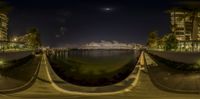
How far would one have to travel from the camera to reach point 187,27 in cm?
17288

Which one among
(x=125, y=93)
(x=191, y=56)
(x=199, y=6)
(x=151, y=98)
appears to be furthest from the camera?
(x=199, y=6)

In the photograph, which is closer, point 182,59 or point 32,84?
point 32,84

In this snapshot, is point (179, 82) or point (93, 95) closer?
point (93, 95)

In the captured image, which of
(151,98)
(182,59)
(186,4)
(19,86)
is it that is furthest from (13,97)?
(186,4)

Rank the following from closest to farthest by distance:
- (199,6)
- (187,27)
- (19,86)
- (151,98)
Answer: (151,98) < (19,86) < (199,6) < (187,27)

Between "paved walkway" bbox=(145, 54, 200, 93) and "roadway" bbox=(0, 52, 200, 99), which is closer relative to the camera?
"roadway" bbox=(0, 52, 200, 99)

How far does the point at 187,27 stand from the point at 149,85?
137681 mm

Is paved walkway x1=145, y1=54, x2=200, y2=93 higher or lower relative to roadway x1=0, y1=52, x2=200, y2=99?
higher

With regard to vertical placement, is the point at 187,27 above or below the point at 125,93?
above

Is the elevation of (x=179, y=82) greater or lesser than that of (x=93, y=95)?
greater

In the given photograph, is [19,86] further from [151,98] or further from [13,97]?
[151,98]

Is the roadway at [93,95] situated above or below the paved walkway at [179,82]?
below

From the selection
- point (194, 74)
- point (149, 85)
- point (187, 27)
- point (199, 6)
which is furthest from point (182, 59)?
point (187, 27)

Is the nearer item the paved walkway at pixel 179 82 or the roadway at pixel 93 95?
the roadway at pixel 93 95
